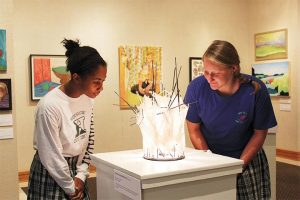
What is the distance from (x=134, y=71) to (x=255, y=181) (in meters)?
3.84

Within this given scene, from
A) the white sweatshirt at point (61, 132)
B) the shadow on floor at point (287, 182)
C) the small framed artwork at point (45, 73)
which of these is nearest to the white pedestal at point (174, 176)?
the white sweatshirt at point (61, 132)

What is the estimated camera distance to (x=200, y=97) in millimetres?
1794

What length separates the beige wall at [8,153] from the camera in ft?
11.2

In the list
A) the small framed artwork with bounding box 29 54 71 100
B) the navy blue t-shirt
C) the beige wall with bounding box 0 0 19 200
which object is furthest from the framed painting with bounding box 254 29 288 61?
the navy blue t-shirt

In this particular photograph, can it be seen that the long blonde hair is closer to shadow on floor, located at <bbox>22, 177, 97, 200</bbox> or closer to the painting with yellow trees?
shadow on floor, located at <bbox>22, 177, 97, 200</bbox>

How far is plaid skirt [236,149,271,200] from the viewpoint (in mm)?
1663

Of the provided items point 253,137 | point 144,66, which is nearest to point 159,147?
point 253,137

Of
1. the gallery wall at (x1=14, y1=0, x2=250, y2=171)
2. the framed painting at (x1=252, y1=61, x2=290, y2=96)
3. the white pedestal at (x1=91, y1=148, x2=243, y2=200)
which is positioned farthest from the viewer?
the framed painting at (x1=252, y1=61, x2=290, y2=96)

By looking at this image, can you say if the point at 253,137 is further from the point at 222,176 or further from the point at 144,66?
the point at 144,66

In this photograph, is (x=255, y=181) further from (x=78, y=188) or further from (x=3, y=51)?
(x=3, y=51)

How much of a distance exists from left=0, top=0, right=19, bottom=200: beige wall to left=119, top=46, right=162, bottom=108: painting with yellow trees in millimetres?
2010

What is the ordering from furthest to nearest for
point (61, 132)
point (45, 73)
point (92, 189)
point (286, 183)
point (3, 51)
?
1. point (45, 73)
2. point (286, 183)
3. point (92, 189)
4. point (3, 51)
5. point (61, 132)

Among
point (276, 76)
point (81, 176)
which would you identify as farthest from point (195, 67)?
point (81, 176)

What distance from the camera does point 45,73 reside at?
15.7 feet
